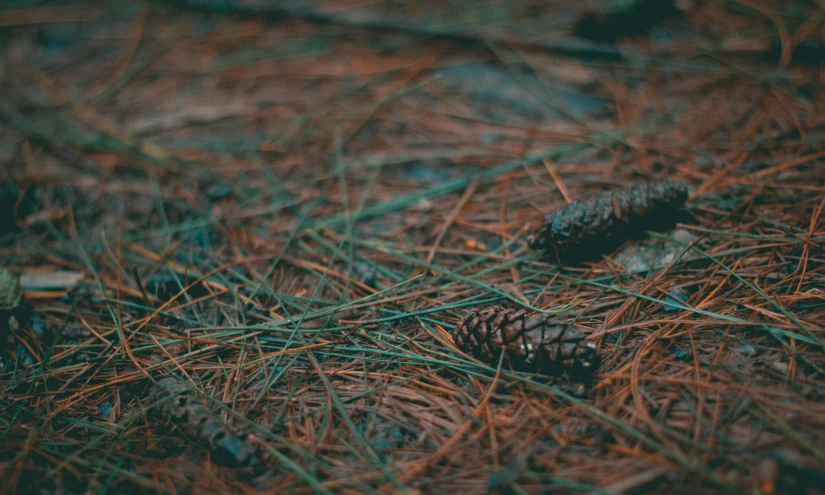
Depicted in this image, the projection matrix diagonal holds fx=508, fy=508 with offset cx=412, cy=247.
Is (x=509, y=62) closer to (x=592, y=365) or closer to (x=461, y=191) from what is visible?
(x=461, y=191)

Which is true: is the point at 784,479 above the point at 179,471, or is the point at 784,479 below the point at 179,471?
above

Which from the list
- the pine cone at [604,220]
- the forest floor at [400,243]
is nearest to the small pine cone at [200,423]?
the forest floor at [400,243]

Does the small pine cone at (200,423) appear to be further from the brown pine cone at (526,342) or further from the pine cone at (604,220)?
the pine cone at (604,220)

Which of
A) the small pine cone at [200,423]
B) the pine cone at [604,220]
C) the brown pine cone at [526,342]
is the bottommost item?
the small pine cone at [200,423]

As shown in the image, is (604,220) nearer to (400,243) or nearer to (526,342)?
(526,342)

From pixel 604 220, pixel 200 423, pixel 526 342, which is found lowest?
pixel 200 423

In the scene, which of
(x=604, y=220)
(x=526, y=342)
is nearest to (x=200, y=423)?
(x=526, y=342)

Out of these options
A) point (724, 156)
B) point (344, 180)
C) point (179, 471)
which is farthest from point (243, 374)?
point (724, 156)
